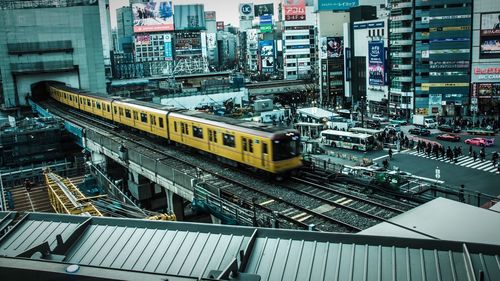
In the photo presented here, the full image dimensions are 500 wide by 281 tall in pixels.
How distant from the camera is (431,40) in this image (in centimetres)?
5331

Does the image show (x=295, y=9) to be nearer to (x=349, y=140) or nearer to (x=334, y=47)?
(x=334, y=47)

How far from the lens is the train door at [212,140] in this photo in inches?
912

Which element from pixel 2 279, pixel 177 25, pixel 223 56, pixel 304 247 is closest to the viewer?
pixel 2 279

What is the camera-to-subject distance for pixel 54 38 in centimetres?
5559

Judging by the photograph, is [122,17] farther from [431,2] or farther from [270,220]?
[270,220]

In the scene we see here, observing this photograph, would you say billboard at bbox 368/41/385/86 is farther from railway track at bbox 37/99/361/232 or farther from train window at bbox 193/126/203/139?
train window at bbox 193/126/203/139

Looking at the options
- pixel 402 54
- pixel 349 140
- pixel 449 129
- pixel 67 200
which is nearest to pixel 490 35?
pixel 402 54

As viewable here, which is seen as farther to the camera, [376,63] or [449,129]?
[376,63]

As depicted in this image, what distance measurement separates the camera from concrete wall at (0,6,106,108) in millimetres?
53406

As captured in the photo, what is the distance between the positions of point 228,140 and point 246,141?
5.14 ft

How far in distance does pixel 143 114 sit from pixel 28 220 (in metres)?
21.9

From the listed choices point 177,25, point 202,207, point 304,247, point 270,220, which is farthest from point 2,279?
point 177,25

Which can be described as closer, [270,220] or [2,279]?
[2,279]

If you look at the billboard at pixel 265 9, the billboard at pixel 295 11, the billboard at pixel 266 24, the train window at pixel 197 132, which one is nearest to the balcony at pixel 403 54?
the billboard at pixel 295 11
